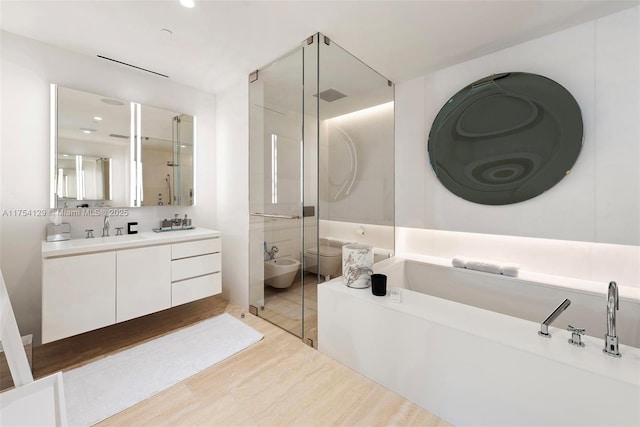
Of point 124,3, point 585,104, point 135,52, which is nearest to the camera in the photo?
point 124,3

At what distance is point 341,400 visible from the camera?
1.57 metres

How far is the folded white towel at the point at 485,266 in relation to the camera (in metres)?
2.18

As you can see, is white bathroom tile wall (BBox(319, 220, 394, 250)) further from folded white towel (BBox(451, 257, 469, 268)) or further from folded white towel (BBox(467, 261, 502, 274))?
folded white towel (BBox(467, 261, 502, 274))

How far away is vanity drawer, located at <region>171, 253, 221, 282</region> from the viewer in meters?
2.38

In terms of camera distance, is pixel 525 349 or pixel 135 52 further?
pixel 135 52

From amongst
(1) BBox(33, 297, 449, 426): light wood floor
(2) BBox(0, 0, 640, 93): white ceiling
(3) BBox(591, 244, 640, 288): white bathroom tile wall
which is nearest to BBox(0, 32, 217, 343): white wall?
(2) BBox(0, 0, 640, 93): white ceiling

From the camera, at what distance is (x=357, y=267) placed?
201 centimetres

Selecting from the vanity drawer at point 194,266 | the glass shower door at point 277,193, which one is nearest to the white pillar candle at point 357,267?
the glass shower door at point 277,193

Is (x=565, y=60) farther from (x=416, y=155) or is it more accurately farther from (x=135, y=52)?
(x=135, y=52)

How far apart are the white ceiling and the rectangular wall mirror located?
0.49m

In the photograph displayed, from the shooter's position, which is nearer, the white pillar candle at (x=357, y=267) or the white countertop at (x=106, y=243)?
the white countertop at (x=106, y=243)

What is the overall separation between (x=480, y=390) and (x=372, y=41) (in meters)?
2.47

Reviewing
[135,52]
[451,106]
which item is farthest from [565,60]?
[135,52]

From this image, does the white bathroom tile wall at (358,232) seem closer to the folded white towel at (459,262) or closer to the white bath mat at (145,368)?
the folded white towel at (459,262)
